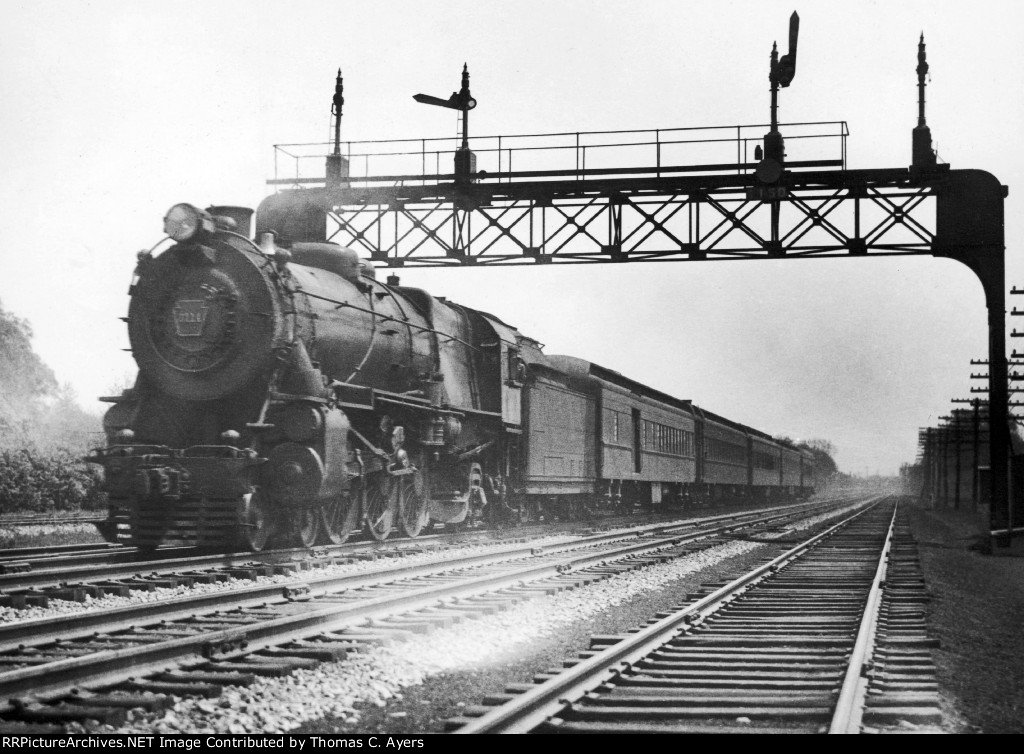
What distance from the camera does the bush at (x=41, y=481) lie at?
75.5 feet

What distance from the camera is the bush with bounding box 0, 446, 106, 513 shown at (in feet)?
75.5

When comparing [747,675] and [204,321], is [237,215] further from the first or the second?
[747,675]

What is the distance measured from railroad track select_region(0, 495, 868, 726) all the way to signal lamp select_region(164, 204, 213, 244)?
450 cm

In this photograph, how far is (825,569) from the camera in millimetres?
12562

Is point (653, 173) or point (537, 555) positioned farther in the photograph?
point (653, 173)

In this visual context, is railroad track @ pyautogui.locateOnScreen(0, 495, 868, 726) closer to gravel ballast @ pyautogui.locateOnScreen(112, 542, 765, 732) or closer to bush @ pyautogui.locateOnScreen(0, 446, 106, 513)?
gravel ballast @ pyautogui.locateOnScreen(112, 542, 765, 732)

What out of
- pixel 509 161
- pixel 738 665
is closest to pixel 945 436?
pixel 509 161

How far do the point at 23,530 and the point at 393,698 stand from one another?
13.8 meters

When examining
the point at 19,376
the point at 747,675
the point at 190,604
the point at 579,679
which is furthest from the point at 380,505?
the point at 19,376

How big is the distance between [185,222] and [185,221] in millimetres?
13

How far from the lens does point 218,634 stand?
5977 millimetres

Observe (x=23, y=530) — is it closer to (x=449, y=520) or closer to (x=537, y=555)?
(x=449, y=520)

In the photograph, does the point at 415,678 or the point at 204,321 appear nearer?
the point at 415,678

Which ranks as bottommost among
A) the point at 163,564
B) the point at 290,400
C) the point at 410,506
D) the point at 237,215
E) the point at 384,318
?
the point at 163,564
